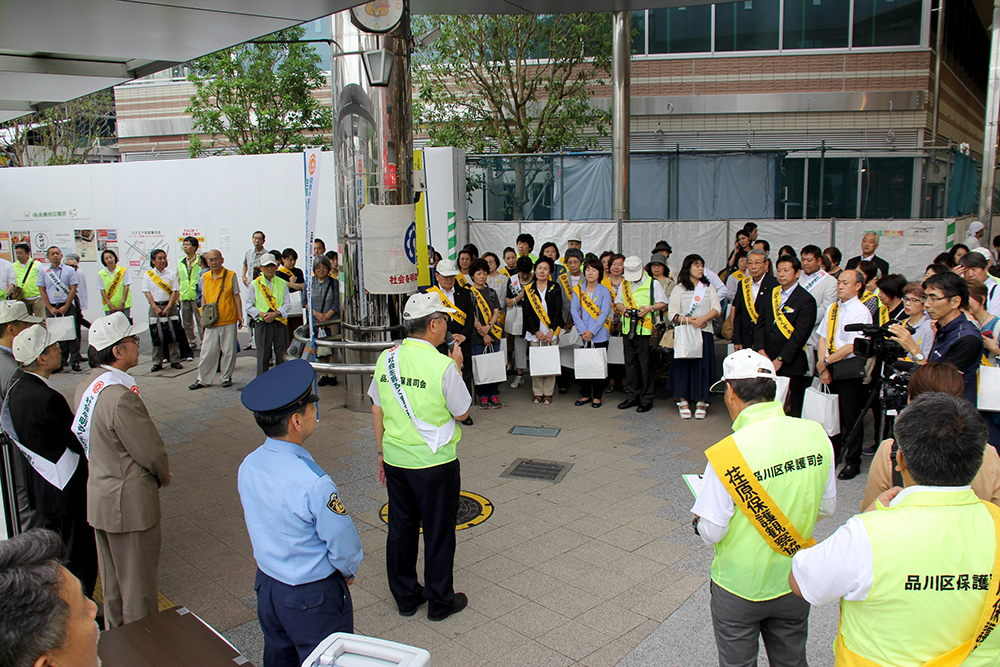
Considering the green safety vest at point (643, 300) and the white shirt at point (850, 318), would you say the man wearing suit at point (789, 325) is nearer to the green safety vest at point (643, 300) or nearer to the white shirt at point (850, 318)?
the white shirt at point (850, 318)

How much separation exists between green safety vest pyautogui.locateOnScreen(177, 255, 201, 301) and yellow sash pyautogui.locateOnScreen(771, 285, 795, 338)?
857cm

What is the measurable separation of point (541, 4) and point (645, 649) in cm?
808

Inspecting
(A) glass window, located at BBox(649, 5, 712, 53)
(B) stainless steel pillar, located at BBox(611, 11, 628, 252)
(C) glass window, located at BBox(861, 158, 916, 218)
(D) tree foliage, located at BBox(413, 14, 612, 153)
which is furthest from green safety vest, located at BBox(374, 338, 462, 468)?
(A) glass window, located at BBox(649, 5, 712, 53)

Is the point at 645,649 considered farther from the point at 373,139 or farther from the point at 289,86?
the point at 289,86

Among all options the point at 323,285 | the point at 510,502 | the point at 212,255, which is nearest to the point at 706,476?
the point at 510,502

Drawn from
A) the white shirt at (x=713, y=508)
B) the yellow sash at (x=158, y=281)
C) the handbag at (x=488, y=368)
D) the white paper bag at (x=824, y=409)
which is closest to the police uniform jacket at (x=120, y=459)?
the white shirt at (x=713, y=508)

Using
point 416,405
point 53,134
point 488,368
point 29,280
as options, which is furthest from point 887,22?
point 53,134

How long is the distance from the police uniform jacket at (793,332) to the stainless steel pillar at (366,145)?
4149mm

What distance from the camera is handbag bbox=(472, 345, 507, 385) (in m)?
8.88

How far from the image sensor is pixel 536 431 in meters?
8.27

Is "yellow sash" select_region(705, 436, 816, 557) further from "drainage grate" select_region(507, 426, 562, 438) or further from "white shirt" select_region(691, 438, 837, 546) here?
"drainage grate" select_region(507, 426, 562, 438)

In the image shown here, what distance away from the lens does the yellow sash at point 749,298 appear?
769cm

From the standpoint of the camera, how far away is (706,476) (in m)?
2.92

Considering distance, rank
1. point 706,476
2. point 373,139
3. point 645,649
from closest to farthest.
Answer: point 706,476 < point 645,649 < point 373,139
